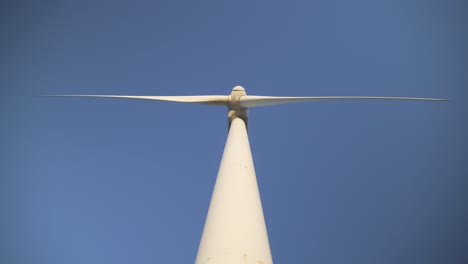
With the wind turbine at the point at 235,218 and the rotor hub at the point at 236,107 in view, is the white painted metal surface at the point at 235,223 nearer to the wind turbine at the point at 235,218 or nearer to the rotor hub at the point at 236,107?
the wind turbine at the point at 235,218

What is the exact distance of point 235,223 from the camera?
10.8ft

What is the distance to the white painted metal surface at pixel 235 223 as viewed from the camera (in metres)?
3.01

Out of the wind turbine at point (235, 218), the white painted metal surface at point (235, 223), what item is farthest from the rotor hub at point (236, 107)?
the white painted metal surface at point (235, 223)

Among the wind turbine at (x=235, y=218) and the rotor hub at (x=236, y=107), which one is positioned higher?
the rotor hub at (x=236, y=107)

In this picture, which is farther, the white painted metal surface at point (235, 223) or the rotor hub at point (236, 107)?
the rotor hub at point (236, 107)

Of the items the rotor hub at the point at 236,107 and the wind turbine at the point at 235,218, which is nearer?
the wind turbine at the point at 235,218

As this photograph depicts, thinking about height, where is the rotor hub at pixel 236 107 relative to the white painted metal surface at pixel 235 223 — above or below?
above

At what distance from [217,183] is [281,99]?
2670mm

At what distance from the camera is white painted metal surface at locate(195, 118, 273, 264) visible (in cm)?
301

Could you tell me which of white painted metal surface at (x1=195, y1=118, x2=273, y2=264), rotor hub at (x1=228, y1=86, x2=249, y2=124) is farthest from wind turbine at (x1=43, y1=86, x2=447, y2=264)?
rotor hub at (x1=228, y1=86, x2=249, y2=124)

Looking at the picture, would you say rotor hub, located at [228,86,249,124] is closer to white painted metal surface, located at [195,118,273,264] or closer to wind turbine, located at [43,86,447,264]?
wind turbine, located at [43,86,447,264]

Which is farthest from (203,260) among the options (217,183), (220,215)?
(217,183)

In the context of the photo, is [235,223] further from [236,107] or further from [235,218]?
[236,107]

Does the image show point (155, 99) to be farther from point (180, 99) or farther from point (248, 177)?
point (248, 177)
